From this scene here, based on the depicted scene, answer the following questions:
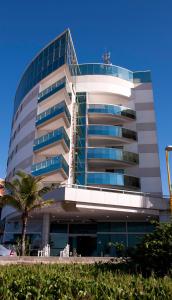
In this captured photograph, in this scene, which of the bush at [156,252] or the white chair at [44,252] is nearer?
the bush at [156,252]

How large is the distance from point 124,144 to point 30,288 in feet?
107

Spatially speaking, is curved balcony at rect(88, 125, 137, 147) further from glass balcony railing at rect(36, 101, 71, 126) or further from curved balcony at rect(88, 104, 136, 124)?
glass balcony railing at rect(36, 101, 71, 126)

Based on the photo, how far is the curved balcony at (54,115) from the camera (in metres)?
34.8

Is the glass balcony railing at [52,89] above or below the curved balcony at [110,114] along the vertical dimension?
above

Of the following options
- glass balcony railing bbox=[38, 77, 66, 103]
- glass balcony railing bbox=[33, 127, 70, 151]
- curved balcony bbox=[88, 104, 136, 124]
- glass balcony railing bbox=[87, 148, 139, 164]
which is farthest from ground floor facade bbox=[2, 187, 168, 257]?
glass balcony railing bbox=[38, 77, 66, 103]

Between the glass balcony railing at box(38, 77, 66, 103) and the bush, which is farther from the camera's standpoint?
the glass balcony railing at box(38, 77, 66, 103)

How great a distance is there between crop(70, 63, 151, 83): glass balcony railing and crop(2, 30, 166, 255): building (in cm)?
14

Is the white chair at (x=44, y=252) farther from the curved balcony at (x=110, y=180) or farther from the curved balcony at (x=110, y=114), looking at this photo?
the curved balcony at (x=110, y=114)

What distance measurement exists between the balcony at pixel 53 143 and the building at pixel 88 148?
117 mm

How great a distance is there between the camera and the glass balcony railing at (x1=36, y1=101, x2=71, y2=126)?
34812mm

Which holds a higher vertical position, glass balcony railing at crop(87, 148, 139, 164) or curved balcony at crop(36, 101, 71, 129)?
curved balcony at crop(36, 101, 71, 129)

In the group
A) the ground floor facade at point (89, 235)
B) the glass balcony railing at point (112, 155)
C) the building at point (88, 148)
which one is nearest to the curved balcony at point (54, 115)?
the building at point (88, 148)

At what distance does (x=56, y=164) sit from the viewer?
105ft

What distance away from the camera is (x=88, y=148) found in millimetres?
36906
